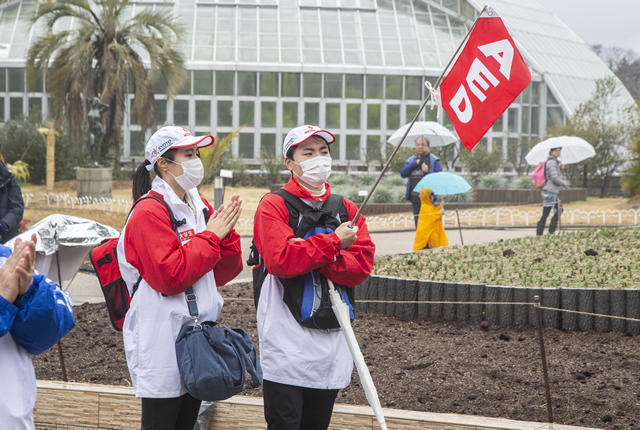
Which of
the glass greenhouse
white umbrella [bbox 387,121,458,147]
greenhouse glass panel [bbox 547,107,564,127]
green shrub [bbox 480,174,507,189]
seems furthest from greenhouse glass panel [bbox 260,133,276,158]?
white umbrella [bbox 387,121,458,147]

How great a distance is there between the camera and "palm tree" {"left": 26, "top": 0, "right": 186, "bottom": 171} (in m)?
20.9

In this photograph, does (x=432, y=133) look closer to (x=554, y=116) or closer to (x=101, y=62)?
(x=101, y=62)

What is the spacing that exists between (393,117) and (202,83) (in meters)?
10.4

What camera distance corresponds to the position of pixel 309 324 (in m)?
2.71

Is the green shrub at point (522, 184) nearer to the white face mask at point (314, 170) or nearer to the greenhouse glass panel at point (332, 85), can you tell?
the greenhouse glass panel at point (332, 85)

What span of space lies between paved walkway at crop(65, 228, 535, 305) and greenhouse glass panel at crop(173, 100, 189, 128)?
2126cm

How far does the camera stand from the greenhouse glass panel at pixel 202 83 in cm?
3359

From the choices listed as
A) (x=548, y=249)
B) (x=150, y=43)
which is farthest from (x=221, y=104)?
(x=548, y=249)

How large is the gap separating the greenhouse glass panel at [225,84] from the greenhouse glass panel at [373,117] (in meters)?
7.36

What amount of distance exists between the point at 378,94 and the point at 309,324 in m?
32.3

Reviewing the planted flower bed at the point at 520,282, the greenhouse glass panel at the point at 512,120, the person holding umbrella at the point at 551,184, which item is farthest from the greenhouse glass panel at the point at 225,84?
the planted flower bed at the point at 520,282

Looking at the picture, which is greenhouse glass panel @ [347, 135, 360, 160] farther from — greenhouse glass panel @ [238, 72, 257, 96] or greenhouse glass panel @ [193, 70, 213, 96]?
greenhouse glass panel @ [193, 70, 213, 96]

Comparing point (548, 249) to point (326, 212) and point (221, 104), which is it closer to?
point (326, 212)

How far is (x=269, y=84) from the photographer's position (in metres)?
33.8
